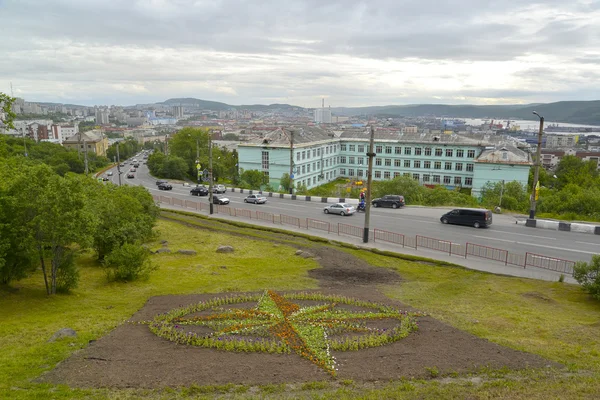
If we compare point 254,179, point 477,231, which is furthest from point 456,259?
point 254,179

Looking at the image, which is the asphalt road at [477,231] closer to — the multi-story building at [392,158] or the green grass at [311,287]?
the green grass at [311,287]

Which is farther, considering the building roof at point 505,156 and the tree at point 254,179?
the tree at point 254,179

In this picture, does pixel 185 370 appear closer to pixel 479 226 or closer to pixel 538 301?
pixel 538 301

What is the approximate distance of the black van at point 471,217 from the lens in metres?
31.1

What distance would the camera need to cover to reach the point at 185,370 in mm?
10836

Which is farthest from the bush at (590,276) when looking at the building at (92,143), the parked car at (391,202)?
the building at (92,143)

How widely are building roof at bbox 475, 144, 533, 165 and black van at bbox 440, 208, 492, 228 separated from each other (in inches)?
1807

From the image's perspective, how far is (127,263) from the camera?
19766 millimetres

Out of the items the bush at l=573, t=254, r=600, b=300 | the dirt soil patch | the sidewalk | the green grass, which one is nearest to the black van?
the sidewalk

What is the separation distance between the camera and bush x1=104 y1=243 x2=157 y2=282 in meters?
19.7

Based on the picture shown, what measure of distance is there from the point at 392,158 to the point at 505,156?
861 inches

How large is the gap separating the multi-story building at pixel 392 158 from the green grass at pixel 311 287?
50.5m

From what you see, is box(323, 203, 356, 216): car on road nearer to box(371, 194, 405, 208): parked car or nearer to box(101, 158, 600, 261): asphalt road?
box(101, 158, 600, 261): asphalt road

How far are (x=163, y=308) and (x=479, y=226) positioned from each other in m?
24.1
